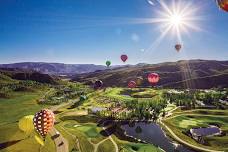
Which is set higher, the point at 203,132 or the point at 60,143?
the point at 203,132

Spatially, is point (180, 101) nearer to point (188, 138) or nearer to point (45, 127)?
point (188, 138)

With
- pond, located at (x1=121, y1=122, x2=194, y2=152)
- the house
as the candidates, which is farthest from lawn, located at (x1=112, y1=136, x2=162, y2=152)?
the house

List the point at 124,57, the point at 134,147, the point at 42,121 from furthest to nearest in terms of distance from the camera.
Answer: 1. the point at 124,57
2. the point at 134,147
3. the point at 42,121

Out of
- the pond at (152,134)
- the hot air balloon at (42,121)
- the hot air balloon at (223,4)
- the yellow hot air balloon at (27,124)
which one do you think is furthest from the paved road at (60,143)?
the hot air balloon at (223,4)

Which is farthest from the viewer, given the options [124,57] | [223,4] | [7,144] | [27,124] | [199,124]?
[124,57]

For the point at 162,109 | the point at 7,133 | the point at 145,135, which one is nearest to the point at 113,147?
the point at 145,135

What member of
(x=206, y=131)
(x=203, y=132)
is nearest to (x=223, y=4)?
(x=203, y=132)

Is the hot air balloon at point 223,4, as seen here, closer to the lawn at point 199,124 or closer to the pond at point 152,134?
the pond at point 152,134

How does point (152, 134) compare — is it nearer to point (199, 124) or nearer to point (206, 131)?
point (206, 131)

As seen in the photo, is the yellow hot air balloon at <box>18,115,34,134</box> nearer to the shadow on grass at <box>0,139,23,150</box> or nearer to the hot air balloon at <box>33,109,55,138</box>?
the shadow on grass at <box>0,139,23,150</box>
